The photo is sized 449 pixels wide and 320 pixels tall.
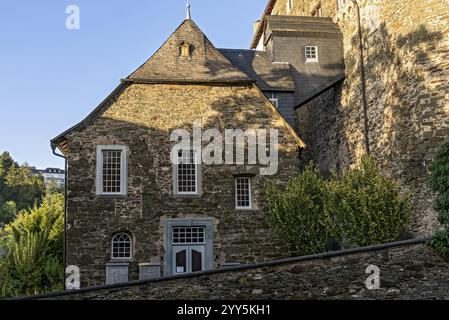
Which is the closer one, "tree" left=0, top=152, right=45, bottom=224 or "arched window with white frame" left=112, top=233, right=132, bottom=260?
"arched window with white frame" left=112, top=233, right=132, bottom=260

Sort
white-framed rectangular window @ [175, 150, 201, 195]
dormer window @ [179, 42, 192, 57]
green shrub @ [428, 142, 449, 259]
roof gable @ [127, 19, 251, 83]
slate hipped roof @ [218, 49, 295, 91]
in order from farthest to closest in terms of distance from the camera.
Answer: slate hipped roof @ [218, 49, 295, 91], dormer window @ [179, 42, 192, 57], roof gable @ [127, 19, 251, 83], white-framed rectangular window @ [175, 150, 201, 195], green shrub @ [428, 142, 449, 259]

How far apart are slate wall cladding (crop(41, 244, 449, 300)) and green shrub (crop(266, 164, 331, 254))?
428cm

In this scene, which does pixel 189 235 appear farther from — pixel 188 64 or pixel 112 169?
pixel 188 64

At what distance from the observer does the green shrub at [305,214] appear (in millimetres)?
18344

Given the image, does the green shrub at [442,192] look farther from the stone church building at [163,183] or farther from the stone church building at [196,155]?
the stone church building at [163,183]

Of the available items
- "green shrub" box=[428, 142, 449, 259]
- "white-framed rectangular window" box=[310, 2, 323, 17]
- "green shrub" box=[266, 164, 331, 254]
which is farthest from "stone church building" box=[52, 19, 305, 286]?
"white-framed rectangular window" box=[310, 2, 323, 17]

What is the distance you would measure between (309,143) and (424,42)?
27.8 feet

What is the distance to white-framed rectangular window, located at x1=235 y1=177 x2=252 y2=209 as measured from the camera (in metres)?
20.1

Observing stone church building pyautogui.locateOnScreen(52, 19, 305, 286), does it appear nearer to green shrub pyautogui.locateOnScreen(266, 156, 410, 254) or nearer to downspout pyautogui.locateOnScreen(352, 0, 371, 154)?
green shrub pyautogui.locateOnScreen(266, 156, 410, 254)

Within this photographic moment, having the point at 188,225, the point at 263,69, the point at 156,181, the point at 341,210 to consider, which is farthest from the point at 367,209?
the point at 263,69

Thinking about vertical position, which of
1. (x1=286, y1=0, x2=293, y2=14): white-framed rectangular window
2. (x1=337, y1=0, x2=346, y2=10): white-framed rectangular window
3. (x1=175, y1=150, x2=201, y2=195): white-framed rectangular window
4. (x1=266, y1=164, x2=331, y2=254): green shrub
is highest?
(x1=286, y1=0, x2=293, y2=14): white-framed rectangular window

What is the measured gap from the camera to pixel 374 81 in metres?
21.1

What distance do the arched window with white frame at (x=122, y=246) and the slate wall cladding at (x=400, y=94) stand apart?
914cm
